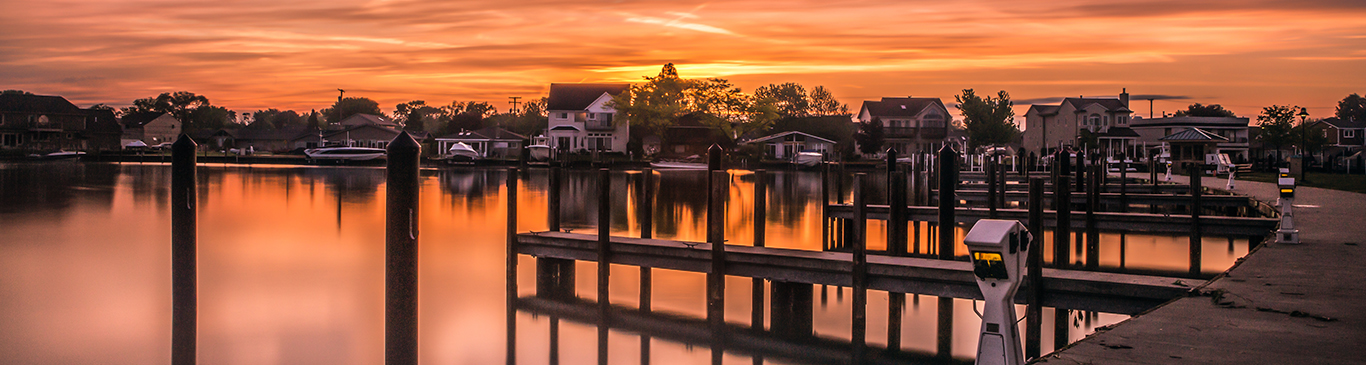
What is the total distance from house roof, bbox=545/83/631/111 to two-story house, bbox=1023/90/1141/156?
39.2 meters

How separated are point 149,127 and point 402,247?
140384mm

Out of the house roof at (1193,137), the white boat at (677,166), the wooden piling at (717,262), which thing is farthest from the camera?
the white boat at (677,166)

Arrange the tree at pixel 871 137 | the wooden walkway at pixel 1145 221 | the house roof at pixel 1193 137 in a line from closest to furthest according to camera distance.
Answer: the wooden walkway at pixel 1145 221 < the house roof at pixel 1193 137 < the tree at pixel 871 137

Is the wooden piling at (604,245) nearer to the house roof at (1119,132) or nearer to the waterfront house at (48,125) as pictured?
the house roof at (1119,132)

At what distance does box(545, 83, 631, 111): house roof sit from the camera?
305ft

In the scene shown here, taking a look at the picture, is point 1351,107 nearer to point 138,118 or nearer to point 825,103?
point 825,103

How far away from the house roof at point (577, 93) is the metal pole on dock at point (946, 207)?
247ft

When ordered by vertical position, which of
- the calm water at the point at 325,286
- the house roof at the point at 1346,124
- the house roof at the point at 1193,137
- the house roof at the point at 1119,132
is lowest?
the calm water at the point at 325,286

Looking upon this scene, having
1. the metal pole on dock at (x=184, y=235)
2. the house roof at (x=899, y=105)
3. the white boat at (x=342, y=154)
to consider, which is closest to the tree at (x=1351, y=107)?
the house roof at (x=899, y=105)

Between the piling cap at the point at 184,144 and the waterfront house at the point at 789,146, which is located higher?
the waterfront house at the point at 789,146

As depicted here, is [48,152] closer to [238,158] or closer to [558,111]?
[238,158]

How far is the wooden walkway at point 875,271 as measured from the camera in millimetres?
9836

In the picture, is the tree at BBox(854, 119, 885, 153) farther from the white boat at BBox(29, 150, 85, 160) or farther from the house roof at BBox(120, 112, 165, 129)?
the house roof at BBox(120, 112, 165, 129)

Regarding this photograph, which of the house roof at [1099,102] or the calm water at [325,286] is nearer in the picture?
the calm water at [325,286]
